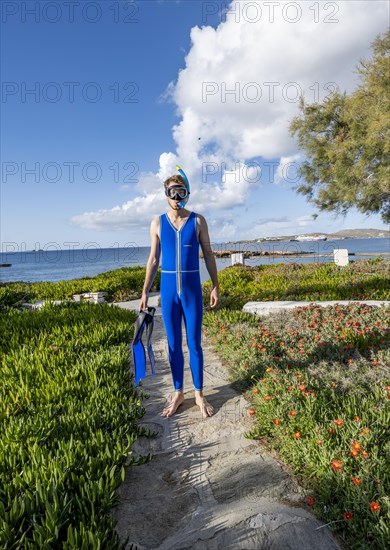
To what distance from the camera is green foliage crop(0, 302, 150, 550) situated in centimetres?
189

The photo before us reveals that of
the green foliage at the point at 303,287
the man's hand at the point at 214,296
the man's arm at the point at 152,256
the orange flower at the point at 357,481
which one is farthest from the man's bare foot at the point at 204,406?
the green foliage at the point at 303,287

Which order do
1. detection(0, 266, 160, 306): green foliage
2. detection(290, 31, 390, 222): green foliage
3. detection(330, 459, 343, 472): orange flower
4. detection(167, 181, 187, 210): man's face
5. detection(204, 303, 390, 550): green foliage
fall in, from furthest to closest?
detection(290, 31, 390, 222): green foliage → detection(0, 266, 160, 306): green foliage → detection(167, 181, 187, 210): man's face → detection(330, 459, 343, 472): orange flower → detection(204, 303, 390, 550): green foliage

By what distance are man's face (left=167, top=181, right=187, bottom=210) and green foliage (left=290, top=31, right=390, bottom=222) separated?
49.9ft

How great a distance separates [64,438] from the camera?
8.84ft

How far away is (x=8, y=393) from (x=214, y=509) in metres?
2.68

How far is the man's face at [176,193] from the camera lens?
11.4 feet

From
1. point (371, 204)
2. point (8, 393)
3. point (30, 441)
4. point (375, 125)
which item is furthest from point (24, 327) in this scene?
point (371, 204)

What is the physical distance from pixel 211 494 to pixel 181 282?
1.88 meters

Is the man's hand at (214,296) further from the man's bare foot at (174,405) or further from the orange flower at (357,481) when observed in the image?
the orange flower at (357,481)

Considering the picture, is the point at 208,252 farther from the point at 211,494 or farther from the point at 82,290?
the point at 82,290

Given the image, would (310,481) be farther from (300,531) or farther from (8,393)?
(8,393)

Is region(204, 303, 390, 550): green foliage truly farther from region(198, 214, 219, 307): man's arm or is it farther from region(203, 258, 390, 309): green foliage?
region(203, 258, 390, 309): green foliage

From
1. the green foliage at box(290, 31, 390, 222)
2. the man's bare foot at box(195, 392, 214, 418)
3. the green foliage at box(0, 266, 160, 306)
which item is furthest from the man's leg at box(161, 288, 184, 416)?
the green foliage at box(290, 31, 390, 222)

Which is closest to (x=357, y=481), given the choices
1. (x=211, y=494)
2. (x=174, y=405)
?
(x=211, y=494)
